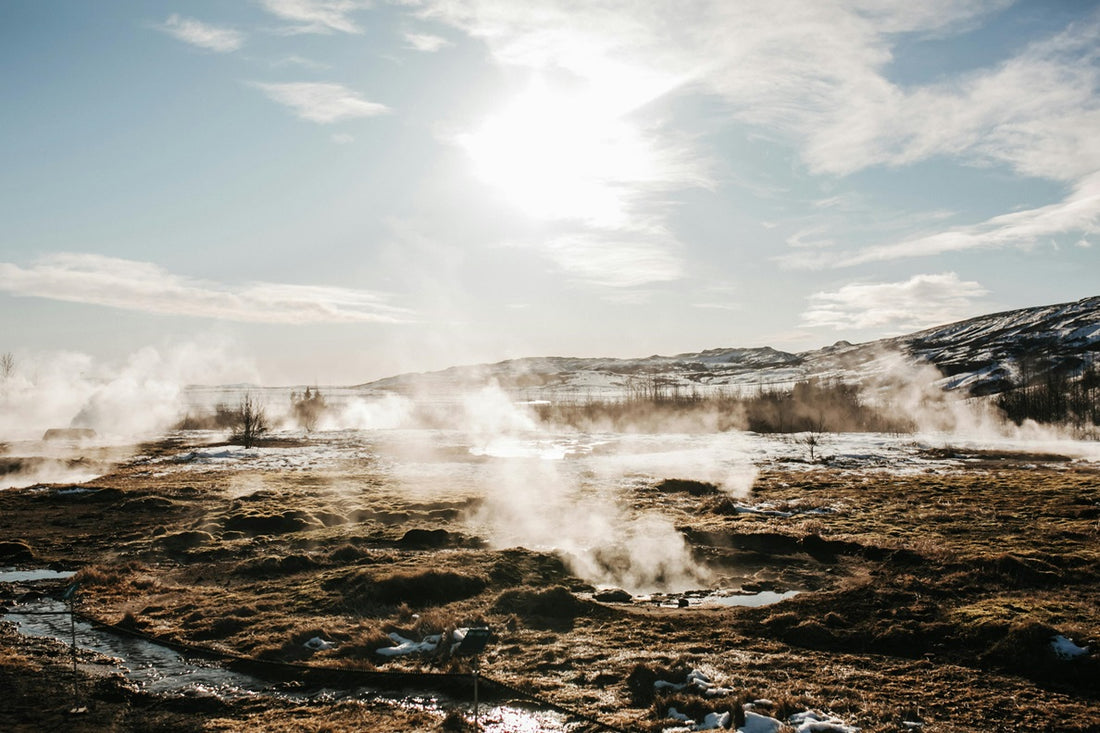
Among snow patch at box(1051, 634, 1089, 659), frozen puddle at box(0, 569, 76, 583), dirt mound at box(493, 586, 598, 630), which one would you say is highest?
snow patch at box(1051, 634, 1089, 659)

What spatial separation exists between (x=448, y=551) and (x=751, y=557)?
39.0 feet

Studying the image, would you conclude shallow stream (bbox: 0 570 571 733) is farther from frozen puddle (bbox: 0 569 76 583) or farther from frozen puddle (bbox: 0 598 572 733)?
frozen puddle (bbox: 0 569 76 583)

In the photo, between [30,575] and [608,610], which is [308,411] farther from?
[608,610]

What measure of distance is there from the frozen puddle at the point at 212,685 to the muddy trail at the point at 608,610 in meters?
0.16

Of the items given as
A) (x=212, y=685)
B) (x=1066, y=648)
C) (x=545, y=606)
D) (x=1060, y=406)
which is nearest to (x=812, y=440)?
(x=1066, y=648)

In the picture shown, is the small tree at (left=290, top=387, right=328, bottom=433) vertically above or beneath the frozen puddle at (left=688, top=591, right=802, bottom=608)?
above

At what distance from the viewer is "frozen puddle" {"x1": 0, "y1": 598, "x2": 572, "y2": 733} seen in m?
11.9

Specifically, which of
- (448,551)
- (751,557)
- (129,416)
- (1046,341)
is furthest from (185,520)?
(1046,341)

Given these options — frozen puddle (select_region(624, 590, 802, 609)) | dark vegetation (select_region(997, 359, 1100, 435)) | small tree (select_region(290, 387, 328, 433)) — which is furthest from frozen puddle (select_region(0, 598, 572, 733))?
dark vegetation (select_region(997, 359, 1100, 435))

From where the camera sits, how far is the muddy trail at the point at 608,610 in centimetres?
1212

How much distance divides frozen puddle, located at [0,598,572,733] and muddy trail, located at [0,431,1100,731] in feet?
0.51

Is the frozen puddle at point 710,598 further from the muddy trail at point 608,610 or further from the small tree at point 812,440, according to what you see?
the small tree at point 812,440

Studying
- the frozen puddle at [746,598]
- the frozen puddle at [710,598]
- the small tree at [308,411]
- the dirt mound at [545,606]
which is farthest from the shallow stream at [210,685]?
the small tree at [308,411]

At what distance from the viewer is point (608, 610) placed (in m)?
18.0
